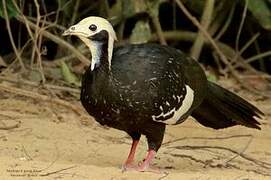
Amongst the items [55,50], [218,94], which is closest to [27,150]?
[218,94]

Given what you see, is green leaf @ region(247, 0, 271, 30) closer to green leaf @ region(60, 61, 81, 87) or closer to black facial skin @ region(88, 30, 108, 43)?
green leaf @ region(60, 61, 81, 87)

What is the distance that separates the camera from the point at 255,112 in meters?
5.21

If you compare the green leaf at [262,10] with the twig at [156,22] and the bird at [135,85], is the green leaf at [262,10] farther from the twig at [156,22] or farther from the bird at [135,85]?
the bird at [135,85]

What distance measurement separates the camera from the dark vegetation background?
6.82m

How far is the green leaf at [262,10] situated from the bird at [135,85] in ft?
8.67

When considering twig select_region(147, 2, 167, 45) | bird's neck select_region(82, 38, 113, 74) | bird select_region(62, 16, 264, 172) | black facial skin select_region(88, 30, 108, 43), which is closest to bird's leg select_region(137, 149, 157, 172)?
bird select_region(62, 16, 264, 172)

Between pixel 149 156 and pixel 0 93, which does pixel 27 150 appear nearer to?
pixel 149 156

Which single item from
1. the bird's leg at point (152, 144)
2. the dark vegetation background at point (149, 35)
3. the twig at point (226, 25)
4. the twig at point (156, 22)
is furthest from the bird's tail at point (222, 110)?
the twig at point (226, 25)

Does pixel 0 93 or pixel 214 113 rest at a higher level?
pixel 214 113

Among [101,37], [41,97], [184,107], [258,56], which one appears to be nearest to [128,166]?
[184,107]

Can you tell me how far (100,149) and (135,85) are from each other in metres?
1.07

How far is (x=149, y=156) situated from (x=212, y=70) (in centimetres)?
342

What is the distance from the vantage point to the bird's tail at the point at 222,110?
511 centimetres

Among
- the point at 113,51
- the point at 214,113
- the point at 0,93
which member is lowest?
the point at 0,93
